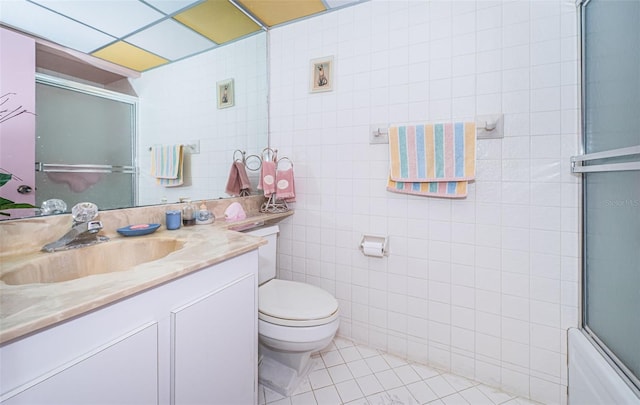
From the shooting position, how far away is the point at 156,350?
72 centimetres

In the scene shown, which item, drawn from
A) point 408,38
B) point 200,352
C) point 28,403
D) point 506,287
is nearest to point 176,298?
point 200,352

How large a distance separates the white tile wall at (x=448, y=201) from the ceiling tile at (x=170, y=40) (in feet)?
1.79

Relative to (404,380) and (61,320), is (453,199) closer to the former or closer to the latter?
(404,380)

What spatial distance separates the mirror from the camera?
1.28 metres

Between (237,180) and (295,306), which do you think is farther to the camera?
(237,180)

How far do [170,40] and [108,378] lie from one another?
5.13 feet

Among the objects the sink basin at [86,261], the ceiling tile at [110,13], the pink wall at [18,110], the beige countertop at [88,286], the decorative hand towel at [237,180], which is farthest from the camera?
the decorative hand towel at [237,180]

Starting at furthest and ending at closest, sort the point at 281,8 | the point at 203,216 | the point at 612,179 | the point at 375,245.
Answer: the point at 281,8 < the point at 375,245 < the point at 203,216 < the point at 612,179

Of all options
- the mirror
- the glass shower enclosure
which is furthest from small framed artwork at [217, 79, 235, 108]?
the glass shower enclosure

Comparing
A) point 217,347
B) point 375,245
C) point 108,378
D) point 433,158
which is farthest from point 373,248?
point 108,378

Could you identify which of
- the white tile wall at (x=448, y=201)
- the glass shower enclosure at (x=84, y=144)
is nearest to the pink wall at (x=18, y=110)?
the glass shower enclosure at (x=84, y=144)

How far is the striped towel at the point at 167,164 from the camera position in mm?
1338

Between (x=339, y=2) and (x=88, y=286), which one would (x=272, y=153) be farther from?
(x=88, y=286)

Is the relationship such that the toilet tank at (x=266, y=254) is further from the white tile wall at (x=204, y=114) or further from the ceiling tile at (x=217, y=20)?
the ceiling tile at (x=217, y=20)
